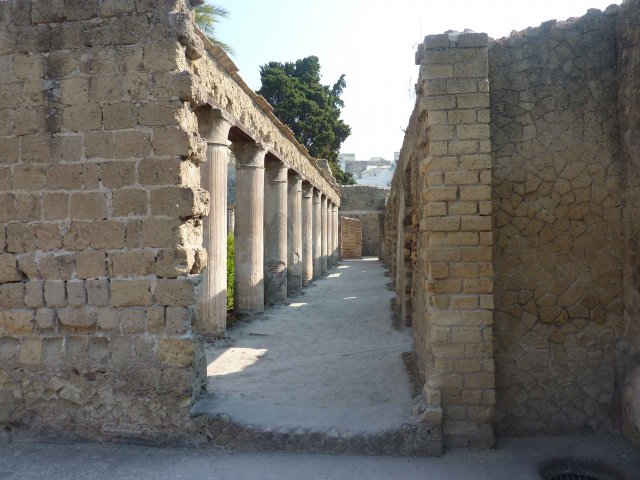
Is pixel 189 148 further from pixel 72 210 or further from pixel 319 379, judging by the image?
pixel 319 379

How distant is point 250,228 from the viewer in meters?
9.98

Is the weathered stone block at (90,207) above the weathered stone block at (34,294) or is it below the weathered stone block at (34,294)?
above

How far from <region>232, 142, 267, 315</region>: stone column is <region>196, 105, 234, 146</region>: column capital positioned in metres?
2.04

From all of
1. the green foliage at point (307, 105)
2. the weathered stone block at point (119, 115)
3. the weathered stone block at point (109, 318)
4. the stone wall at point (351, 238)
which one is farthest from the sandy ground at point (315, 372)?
the green foliage at point (307, 105)

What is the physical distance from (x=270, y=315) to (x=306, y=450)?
6.57 meters

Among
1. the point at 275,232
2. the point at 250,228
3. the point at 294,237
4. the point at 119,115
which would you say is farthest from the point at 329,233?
the point at 119,115

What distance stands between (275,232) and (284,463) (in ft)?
28.3

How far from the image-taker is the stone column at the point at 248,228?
9938 millimetres

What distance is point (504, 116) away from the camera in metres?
4.07

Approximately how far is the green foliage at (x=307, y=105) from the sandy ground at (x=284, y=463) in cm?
3092

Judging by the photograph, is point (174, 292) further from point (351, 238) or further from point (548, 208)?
point (351, 238)

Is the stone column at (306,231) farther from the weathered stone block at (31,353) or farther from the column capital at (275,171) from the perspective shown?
the weathered stone block at (31,353)

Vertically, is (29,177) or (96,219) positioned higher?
(29,177)

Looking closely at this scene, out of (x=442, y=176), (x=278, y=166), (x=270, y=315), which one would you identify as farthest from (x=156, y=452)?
(x=278, y=166)
